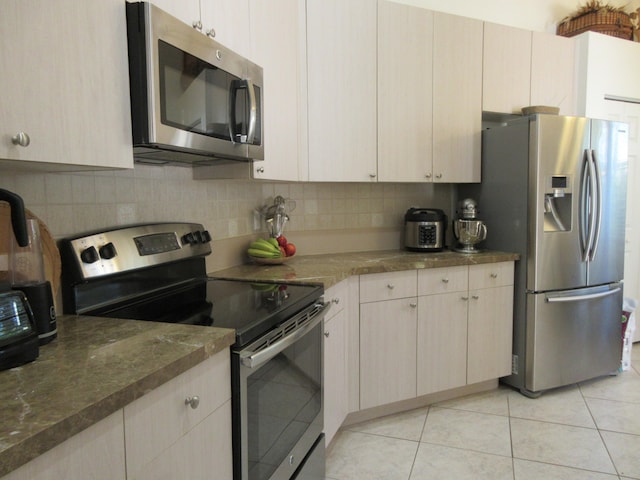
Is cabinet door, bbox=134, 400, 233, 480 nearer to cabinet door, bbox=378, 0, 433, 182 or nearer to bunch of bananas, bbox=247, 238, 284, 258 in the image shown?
bunch of bananas, bbox=247, 238, 284, 258

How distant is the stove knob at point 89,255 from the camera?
1387 millimetres

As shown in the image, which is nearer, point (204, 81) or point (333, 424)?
point (204, 81)

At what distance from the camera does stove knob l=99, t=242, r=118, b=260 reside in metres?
1.46

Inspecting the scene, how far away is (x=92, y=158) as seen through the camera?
1.12 metres

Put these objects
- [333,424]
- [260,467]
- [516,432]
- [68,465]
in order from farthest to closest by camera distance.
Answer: [516,432] < [333,424] < [260,467] < [68,465]

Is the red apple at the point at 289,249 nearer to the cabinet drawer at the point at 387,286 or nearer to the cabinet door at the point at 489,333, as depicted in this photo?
the cabinet drawer at the point at 387,286

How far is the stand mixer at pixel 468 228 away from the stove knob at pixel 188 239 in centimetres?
169

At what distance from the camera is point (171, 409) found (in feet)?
3.20

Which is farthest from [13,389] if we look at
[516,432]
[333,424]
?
[516,432]

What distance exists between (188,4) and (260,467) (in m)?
1.54

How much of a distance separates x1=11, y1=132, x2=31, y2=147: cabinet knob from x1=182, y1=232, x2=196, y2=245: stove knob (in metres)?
0.94

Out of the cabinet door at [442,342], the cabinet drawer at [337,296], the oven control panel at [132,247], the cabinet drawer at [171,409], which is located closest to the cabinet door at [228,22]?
the oven control panel at [132,247]

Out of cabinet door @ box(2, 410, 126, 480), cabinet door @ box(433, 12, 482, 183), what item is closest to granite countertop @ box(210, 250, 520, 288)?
cabinet door @ box(433, 12, 482, 183)

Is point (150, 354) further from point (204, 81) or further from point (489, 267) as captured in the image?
point (489, 267)
